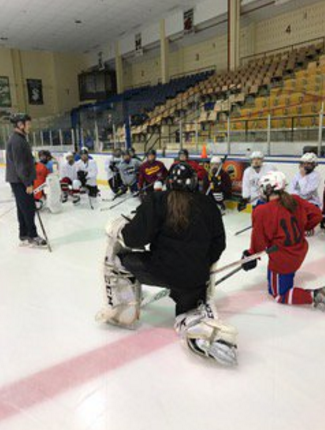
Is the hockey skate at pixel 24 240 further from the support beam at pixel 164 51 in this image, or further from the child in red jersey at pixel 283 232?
the support beam at pixel 164 51

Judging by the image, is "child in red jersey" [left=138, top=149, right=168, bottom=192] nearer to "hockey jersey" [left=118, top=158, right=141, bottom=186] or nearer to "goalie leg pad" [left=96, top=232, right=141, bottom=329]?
"hockey jersey" [left=118, top=158, right=141, bottom=186]

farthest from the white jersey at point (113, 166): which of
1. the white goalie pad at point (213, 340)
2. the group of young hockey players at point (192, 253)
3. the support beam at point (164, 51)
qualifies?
the support beam at point (164, 51)

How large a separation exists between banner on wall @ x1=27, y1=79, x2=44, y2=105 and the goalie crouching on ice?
62.2 feet

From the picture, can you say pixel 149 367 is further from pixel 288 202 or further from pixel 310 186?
pixel 310 186

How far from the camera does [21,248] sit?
12.0ft

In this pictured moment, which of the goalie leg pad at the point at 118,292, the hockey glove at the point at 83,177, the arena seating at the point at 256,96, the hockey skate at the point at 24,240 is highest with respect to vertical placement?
the arena seating at the point at 256,96

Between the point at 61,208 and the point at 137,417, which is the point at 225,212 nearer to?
the point at 61,208

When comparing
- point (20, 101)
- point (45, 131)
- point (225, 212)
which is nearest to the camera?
point (225, 212)

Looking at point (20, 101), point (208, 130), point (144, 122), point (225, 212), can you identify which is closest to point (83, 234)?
point (225, 212)

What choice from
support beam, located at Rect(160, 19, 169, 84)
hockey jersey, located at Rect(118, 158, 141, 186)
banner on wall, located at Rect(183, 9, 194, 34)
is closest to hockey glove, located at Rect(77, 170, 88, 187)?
hockey jersey, located at Rect(118, 158, 141, 186)

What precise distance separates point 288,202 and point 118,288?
1.17m

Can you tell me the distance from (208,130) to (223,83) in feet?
15.7

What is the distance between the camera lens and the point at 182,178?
1.73 metres

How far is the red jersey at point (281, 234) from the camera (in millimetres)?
2186
